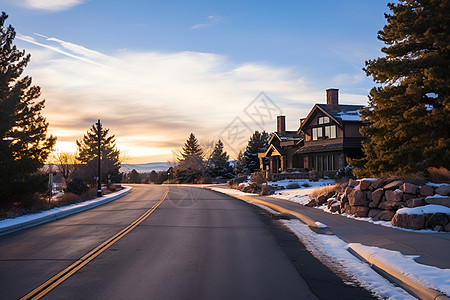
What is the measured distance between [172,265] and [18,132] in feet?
58.8

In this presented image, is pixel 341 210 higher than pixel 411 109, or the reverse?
pixel 411 109

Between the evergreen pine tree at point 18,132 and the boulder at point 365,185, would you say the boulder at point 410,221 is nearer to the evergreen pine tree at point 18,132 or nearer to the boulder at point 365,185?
the boulder at point 365,185

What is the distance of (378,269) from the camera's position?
780 centimetres

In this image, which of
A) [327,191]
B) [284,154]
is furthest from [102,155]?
[327,191]

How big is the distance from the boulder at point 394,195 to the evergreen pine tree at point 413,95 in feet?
8.89

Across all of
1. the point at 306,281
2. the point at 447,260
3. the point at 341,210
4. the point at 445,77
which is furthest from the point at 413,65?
the point at 306,281

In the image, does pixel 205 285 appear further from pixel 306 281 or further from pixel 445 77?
pixel 445 77

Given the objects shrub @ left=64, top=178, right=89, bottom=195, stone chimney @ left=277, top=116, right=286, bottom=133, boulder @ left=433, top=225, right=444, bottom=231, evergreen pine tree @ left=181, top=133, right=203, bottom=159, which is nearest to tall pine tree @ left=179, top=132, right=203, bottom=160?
evergreen pine tree @ left=181, top=133, right=203, bottom=159

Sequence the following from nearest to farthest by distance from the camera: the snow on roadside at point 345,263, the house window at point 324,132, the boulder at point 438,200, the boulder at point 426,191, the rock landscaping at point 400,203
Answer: the snow on roadside at point 345,263 < the rock landscaping at point 400,203 < the boulder at point 438,200 < the boulder at point 426,191 < the house window at point 324,132

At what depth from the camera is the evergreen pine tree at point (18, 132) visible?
20000 millimetres

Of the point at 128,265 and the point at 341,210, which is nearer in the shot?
the point at 128,265

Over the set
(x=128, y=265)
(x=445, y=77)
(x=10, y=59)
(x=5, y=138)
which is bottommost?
(x=128, y=265)

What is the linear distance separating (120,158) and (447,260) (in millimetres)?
92786

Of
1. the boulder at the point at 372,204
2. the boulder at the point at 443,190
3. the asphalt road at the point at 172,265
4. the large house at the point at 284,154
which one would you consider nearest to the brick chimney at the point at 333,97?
the large house at the point at 284,154
